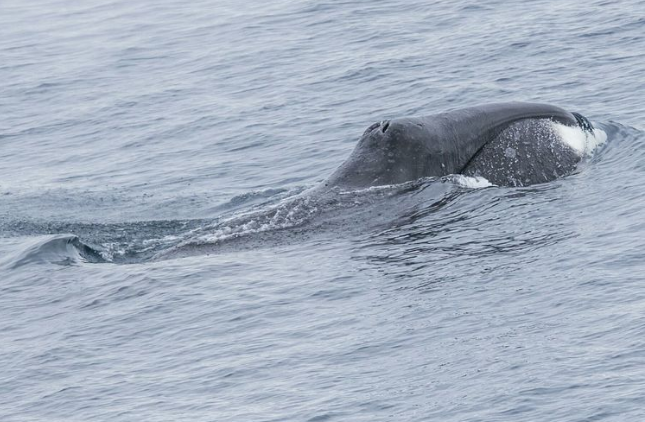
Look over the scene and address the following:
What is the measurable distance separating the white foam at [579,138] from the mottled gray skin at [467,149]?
102mm

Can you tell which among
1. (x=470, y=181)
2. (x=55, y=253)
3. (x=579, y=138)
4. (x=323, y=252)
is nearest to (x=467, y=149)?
(x=470, y=181)

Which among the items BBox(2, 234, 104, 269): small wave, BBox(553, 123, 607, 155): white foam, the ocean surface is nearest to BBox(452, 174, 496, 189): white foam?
the ocean surface

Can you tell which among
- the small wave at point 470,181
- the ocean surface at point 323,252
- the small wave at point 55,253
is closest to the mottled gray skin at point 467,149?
the small wave at point 470,181

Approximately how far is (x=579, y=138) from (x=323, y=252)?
5116mm

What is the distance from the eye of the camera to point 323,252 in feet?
59.1

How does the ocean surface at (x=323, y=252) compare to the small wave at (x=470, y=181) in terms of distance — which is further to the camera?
the small wave at (x=470, y=181)

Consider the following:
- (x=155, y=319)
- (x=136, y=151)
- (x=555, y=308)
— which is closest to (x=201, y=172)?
(x=136, y=151)

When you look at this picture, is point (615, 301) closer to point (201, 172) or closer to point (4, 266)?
point (4, 266)

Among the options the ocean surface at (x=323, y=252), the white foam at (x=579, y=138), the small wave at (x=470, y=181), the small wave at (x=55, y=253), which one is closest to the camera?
the ocean surface at (x=323, y=252)

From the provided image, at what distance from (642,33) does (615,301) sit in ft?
55.1

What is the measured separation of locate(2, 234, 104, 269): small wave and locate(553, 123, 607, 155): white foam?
7.09 metres

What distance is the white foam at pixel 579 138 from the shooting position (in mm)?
20484

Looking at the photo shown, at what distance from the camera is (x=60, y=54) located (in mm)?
40094

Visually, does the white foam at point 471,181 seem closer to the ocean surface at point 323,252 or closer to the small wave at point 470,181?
the small wave at point 470,181
